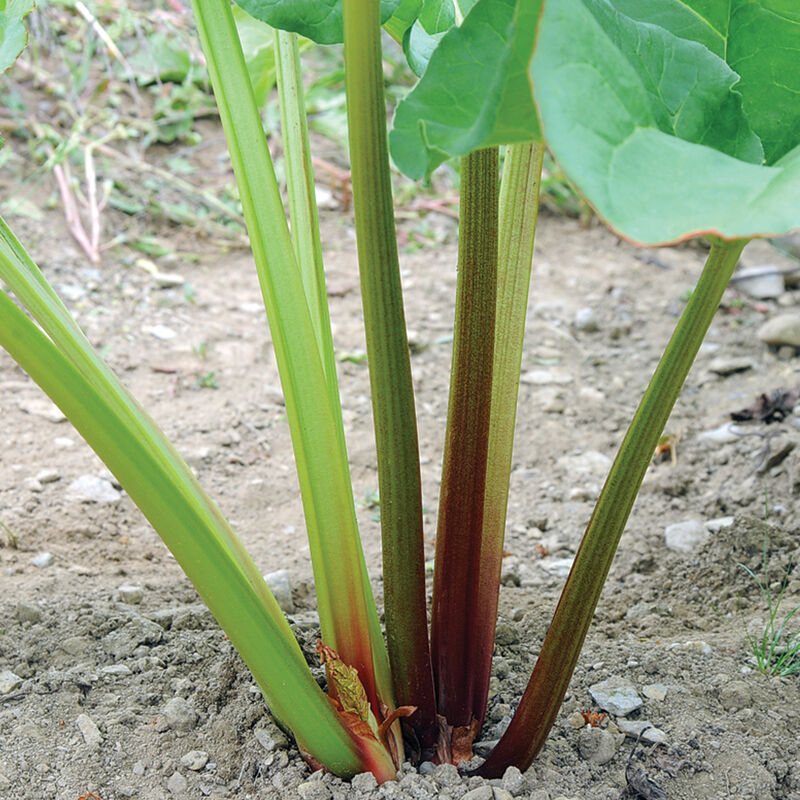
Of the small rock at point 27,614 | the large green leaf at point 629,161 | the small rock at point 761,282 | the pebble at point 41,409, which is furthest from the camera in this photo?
the small rock at point 761,282

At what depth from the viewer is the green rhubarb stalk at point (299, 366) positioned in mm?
813

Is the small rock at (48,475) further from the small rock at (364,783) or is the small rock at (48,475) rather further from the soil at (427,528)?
the small rock at (364,783)

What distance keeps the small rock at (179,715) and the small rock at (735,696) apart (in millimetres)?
580

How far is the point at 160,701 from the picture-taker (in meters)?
1.00

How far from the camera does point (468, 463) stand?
93 centimetres

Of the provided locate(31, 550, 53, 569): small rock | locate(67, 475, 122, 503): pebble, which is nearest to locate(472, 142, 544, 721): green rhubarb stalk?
locate(31, 550, 53, 569): small rock

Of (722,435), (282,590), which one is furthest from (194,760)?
(722,435)

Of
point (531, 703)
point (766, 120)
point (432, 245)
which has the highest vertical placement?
point (766, 120)

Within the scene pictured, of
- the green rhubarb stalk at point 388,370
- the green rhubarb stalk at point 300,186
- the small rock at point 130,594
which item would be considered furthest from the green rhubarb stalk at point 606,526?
the small rock at point 130,594

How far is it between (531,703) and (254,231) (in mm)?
510

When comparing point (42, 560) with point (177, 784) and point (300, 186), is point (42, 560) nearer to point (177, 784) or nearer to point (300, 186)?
point (177, 784)

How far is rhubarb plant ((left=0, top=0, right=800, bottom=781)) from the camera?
627mm

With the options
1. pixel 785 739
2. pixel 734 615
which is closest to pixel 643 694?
pixel 785 739

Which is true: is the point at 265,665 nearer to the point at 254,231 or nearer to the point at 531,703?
the point at 531,703
